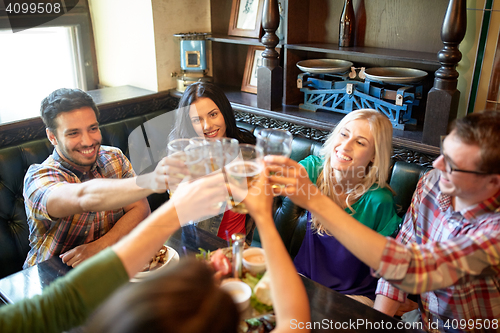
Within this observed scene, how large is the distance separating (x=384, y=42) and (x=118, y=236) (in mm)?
1675

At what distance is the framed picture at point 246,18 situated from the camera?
102 inches

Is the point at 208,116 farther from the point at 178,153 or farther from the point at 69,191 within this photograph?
the point at 178,153

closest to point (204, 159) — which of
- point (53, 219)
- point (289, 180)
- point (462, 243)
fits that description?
point (289, 180)

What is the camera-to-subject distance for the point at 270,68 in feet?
7.61

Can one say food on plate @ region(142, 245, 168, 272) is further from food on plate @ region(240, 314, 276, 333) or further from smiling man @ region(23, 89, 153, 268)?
food on plate @ region(240, 314, 276, 333)

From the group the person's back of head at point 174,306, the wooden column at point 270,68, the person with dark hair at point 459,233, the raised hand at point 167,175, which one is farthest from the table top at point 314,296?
the wooden column at point 270,68

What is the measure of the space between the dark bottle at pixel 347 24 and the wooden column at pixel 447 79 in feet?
1.98

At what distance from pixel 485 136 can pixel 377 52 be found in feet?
3.54

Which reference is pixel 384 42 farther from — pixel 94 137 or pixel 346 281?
pixel 94 137

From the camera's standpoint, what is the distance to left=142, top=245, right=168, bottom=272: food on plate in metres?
1.34

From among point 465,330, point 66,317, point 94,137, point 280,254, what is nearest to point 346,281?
point 465,330

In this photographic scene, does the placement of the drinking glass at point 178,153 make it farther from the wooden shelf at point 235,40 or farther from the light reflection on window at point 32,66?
the light reflection on window at point 32,66

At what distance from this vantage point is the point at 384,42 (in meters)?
2.20

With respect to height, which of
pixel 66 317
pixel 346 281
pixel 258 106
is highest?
pixel 258 106
